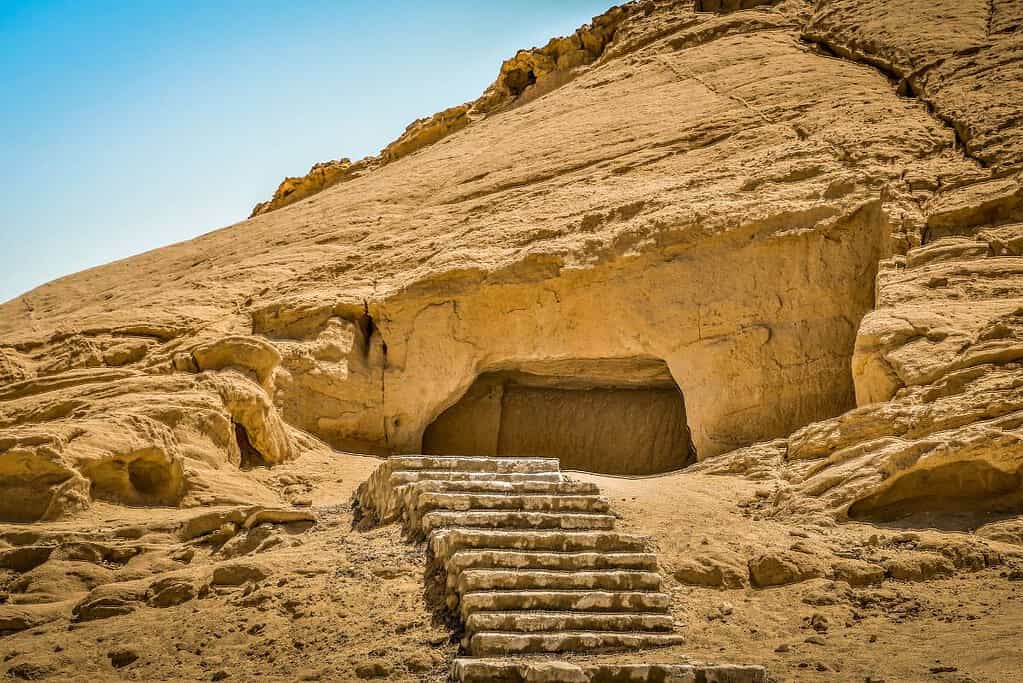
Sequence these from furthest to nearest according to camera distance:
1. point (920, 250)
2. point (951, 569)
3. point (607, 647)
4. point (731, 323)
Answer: point (731, 323) < point (920, 250) < point (951, 569) < point (607, 647)

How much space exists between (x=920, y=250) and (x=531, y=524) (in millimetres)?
4606

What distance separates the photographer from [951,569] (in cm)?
622

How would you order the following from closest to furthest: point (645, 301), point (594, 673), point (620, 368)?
point (594, 673), point (645, 301), point (620, 368)

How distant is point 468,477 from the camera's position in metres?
7.54

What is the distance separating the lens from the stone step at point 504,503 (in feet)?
23.0

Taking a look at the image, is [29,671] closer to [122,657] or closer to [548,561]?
[122,657]

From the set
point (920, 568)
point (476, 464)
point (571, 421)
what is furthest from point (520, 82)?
point (920, 568)

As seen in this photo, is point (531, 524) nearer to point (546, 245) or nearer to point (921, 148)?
point (546, 245)

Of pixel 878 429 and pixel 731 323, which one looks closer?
pixel 878 429

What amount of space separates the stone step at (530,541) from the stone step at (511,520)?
120 millimetres

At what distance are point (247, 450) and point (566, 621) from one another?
5.04 metres

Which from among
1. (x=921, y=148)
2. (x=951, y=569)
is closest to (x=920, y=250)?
(x=921, y=148)

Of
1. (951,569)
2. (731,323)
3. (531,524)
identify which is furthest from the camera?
(731,323)

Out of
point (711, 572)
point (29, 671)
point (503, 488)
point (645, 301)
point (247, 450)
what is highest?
point (645, 301)
